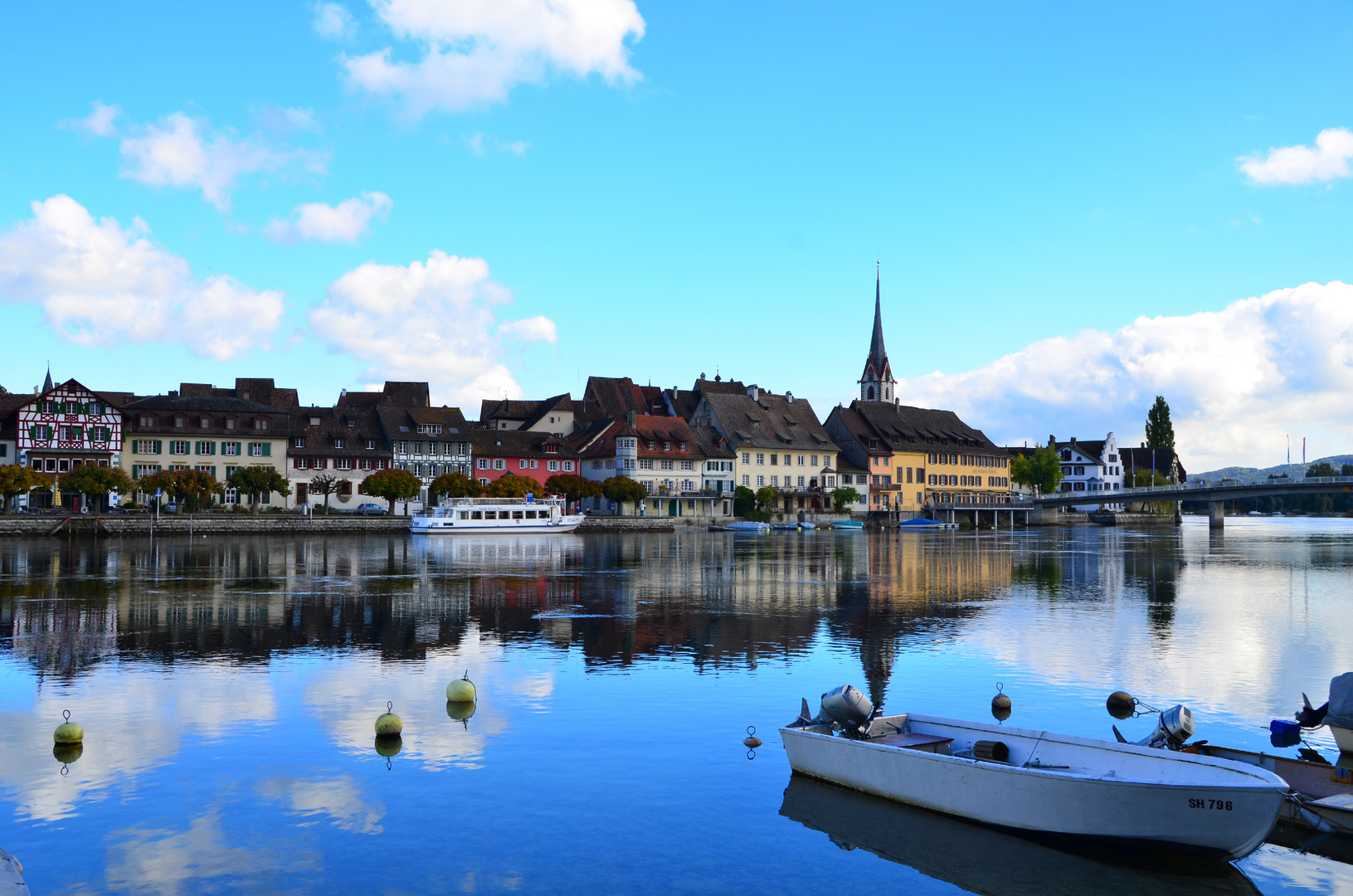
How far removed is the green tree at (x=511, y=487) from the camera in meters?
109

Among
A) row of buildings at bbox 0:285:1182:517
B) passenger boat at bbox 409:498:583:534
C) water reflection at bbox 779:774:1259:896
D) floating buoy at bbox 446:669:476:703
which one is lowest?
water reflection at bbox 779:774:1259:896

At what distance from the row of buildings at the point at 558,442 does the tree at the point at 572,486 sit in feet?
18.5

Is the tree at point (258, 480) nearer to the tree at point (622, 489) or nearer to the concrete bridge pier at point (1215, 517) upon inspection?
the tree at point (622, 489)

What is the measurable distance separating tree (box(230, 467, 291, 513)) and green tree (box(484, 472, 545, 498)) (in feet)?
61.7

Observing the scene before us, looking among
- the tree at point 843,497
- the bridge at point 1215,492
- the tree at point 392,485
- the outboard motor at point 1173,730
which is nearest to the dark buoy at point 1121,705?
the outboard motor at point 1173,730

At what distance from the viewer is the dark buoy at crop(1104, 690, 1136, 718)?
72.6 ft

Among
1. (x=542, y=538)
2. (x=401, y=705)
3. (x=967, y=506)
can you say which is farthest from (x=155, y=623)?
(x=967, y=506)

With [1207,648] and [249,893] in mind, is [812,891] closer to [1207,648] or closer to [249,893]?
Answer: [249,893]

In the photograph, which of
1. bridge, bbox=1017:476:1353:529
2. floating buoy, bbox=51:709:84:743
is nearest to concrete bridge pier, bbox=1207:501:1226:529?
bridge, bbox=1017:476:1353:529

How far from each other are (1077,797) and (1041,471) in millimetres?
154035

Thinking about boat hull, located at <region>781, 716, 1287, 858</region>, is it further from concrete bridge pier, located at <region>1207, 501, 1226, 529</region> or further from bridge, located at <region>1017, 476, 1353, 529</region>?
concrete bridge pier, located at <region>1207, 501, 1226, 529</region>

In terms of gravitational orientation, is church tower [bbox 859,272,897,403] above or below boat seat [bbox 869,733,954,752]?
above

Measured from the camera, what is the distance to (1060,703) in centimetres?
2333

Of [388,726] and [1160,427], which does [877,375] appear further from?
[388,726]
